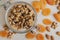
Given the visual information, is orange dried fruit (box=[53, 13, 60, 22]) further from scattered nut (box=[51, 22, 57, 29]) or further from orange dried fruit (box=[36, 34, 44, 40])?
orange dried fruit (box=[36, 34, 44, 40])

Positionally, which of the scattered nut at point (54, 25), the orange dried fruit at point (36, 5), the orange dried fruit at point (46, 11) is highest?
the orange dried fruit at point (36, 5)

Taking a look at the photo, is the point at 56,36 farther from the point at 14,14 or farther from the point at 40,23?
the point at 14,14

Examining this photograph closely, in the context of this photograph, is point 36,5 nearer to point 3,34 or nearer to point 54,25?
point 54,25

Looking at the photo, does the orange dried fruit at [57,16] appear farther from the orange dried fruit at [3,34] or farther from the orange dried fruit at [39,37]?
the orange dried fruit at [3,34]

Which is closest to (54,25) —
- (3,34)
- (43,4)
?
(43,4)

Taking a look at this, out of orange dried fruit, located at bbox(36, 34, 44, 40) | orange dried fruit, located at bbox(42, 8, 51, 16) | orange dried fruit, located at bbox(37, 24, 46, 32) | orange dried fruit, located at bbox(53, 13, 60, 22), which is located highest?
orange dried fruit, located at bbox(42, 8, 51, 16)

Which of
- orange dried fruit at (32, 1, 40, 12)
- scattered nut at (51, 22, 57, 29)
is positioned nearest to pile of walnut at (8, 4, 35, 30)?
orange dried fruit at (32, 1, 40, 12)

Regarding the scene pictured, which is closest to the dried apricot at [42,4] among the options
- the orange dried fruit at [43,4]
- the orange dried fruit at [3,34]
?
the orange dried fruit at [43,4]

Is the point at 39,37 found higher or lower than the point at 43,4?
lower
